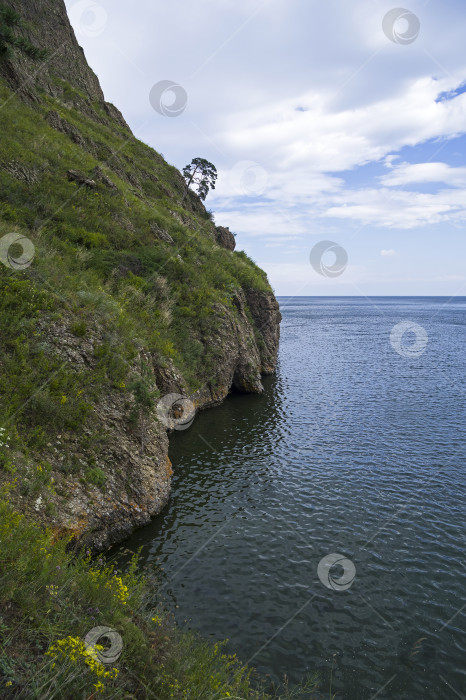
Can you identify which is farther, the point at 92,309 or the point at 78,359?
the point at 92,309

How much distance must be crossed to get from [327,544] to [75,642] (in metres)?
9.96

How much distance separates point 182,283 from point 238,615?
76.3 feet

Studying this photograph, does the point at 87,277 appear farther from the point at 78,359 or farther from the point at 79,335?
the point at 78,359

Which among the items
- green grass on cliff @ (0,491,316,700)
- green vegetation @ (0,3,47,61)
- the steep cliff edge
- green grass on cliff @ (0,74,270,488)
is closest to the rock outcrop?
the steep cliff edge

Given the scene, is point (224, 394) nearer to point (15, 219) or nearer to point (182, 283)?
point (182, 283)

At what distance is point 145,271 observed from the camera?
2706cm

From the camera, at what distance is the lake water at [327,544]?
9133 mm

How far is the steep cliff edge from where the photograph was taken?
39.1 ft

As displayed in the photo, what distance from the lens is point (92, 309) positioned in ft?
52.4

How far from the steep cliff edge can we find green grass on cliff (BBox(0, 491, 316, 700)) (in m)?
3.43

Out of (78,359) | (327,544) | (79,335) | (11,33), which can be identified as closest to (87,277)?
(79,335)

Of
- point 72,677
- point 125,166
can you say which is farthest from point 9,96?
point 72,677

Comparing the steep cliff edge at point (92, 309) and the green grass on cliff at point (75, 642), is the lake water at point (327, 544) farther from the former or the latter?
the steep cliff edge at point (92, 309)

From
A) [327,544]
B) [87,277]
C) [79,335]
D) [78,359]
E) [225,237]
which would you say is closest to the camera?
[327,544]
